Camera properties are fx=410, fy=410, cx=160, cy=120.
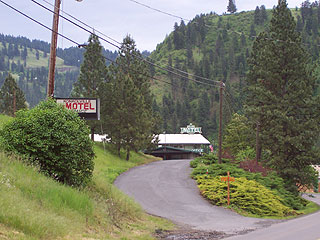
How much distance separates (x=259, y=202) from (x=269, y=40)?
71.6 ft

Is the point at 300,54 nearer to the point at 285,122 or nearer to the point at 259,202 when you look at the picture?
the point at 285,122

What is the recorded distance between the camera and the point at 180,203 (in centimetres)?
2477

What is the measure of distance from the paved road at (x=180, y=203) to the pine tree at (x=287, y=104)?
420 inches

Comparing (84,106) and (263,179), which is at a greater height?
(84,106)

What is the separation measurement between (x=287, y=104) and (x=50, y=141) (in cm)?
3143

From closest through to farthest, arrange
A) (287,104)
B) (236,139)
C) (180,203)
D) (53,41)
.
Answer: (53,41) → (180,203) → (287,104) → (236,139)

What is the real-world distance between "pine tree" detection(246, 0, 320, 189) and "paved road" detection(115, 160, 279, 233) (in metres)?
10.7

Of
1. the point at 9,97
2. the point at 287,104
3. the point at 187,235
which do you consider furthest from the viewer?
the point at 9,97

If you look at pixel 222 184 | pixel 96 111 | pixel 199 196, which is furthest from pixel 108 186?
pixel 222 184

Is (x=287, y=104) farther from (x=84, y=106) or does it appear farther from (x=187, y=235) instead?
(x=187, y=235)

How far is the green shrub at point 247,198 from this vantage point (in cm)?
2639

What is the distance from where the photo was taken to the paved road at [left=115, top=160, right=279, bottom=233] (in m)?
19.8

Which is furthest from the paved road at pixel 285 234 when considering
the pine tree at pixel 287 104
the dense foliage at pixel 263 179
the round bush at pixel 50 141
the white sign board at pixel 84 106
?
the pine tree at pixel 287 104

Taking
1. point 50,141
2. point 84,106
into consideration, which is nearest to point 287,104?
point 84,106
